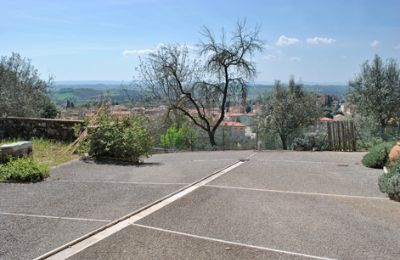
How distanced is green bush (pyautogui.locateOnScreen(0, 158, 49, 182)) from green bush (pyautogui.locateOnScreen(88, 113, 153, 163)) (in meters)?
2.72

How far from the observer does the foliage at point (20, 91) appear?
22.8 m

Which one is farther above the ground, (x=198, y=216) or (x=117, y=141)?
(x=117, y=141)

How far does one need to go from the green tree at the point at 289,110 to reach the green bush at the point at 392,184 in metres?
21.4

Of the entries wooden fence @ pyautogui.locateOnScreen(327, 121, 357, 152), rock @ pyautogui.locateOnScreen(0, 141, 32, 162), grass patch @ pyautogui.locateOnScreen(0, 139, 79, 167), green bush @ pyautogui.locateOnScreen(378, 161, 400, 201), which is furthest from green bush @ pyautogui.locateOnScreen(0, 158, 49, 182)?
wooden fence @ pyautogui.locateOnScreen(327, 121, 357, 152)

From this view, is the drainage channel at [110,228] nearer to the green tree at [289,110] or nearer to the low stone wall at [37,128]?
the low stone wall at [37,128]

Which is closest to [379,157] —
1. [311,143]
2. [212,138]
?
[311,143]

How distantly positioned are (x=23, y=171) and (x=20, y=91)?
17132 mm

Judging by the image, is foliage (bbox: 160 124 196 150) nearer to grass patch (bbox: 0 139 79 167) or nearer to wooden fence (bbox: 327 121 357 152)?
wooden fence (bbox: 327 121 357 152)

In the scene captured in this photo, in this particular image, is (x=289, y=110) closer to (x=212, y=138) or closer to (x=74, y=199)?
(x=212, y=138)

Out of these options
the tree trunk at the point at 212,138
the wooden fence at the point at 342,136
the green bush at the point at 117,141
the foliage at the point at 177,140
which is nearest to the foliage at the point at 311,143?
the wooden fence at the point at 342,136

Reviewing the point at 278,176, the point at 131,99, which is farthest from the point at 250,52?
the point at 278,176

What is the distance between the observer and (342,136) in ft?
62.2

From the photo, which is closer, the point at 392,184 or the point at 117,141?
the point at 392,184

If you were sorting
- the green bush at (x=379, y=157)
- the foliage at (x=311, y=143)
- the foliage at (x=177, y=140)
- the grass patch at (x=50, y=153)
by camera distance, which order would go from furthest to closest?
the foliage at (x=177, y=140), the foliage at (x=311, y=143), the green bush at (x=379, y=157), the grass patch at (x=50, y=153)
